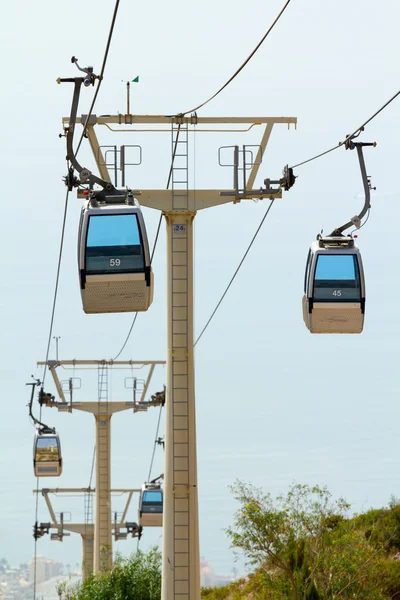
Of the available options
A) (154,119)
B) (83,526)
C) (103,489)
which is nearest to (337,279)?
(154,119)

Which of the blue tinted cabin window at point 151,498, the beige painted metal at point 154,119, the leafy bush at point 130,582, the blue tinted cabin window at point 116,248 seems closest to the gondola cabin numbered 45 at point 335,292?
the blue tinted cabin window at point 116,248

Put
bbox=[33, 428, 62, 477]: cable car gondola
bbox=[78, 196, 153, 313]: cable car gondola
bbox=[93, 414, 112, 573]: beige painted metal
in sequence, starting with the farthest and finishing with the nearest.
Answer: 1. bbox=[93, 414, 112, 573]: beige painted metal
2. bbox=[33, 428, 62, 477]: cable car gondola
3. bbox=[78, 196, 153, 313]: cable car gondola

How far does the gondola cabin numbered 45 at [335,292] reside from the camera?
16672 mm

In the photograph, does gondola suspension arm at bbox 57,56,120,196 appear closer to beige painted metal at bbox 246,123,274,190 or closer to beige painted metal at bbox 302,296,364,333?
beige painted metal at bbox 302,296,364,333

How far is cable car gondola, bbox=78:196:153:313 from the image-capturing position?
1572 cm

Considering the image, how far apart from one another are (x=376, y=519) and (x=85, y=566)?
42.3 feet


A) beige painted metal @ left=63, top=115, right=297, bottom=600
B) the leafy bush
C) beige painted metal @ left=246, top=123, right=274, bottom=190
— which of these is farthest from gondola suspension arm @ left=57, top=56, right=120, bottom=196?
the leafy bush

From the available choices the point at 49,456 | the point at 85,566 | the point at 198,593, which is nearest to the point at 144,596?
the point at 49,456

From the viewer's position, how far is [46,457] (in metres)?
40.8

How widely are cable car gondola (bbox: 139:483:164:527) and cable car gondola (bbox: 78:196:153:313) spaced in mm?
25714

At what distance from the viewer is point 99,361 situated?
138 ft

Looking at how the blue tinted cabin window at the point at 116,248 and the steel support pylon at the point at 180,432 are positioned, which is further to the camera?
the steel support pylon at the point at 180,432

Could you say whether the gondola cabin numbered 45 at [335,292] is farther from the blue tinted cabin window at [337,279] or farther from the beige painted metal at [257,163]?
the beige painted metal at [257,163]

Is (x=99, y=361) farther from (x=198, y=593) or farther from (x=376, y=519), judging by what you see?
(x=198, y=593)
